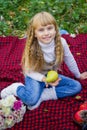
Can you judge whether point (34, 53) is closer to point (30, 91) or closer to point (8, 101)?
point (30, 91)

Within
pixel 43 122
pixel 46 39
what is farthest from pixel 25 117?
pixel 46 39

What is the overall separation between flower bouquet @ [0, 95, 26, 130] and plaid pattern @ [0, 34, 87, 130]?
0.19ft

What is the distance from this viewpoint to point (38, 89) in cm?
348

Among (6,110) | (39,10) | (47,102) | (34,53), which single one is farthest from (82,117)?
(39,10)

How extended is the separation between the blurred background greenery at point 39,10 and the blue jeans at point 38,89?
171 centimetres

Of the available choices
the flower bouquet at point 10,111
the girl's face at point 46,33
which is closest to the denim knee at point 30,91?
the flower bouquet at point 10,111

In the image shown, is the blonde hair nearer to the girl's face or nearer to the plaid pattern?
the girl's face

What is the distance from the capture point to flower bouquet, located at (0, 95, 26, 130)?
322 cm

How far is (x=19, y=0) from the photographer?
6203mm

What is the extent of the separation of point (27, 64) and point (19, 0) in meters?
2.92

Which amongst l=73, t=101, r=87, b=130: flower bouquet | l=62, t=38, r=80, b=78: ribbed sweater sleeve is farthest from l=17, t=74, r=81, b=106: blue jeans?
l=73, t=101, r=87, b=130: flower bouquet

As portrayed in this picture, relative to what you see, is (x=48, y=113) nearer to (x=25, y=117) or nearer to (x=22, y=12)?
(x=25, y=117)

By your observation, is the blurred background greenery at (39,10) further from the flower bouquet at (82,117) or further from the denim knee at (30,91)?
the flower bouquet at (82,117)

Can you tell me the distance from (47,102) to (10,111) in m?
0.37
